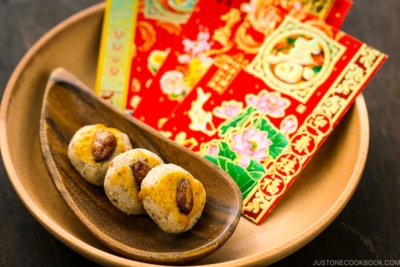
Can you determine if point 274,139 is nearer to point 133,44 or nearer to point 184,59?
point 184,59

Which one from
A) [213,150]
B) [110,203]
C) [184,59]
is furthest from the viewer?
[184,59]

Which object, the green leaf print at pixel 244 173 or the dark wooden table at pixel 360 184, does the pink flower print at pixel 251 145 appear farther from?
the dark wooden table at pixel 360 184

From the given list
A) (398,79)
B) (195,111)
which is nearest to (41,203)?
(195,111)

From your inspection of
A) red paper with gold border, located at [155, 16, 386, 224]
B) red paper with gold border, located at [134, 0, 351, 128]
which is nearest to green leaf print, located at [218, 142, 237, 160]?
red paper with gold border, located at [155, 16, 386, 224]

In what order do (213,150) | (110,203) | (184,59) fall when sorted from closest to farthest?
(110,203), (213,150), (184,59)

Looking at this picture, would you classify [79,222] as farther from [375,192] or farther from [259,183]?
[375,192]

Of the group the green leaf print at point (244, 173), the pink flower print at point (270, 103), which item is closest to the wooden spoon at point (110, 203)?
the green leaf print at point (244, 173)

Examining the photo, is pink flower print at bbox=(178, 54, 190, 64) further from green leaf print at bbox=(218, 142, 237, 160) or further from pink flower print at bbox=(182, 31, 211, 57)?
green leaf print at bbox=(218, 142, 237, 160)

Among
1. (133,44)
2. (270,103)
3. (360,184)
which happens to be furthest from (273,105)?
(133,44)

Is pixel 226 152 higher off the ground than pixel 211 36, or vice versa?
pixel 211 36
